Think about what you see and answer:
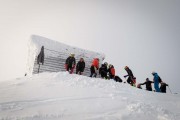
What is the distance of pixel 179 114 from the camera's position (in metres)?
7.14

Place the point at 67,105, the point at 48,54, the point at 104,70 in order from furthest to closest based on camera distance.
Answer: the point at 48,54
the point at 104,70
the point at 67,105

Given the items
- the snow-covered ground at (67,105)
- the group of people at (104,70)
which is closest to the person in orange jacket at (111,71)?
the group of people at (104,70)

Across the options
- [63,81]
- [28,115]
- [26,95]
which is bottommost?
[28,115]

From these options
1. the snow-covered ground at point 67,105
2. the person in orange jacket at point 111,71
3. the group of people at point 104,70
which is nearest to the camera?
the snow-covered ground at point 67,105

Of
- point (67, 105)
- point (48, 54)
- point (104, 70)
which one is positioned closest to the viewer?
point (67, 105)

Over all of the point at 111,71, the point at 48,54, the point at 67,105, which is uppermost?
the point at 48,54

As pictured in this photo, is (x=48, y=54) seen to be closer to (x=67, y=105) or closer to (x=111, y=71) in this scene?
(x=111, y=71)

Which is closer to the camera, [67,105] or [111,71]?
[67,105]

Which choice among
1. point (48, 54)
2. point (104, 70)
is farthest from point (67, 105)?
point (48, 54)

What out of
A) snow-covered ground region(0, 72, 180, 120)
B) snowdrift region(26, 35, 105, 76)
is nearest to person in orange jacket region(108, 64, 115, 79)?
snowdrift region(26, 35, 105, 76)

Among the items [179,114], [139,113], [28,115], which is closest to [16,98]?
[28,115]

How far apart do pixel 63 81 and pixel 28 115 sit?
4.65 meters

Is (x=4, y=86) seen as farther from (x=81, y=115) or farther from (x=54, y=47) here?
(x=54, y=47)

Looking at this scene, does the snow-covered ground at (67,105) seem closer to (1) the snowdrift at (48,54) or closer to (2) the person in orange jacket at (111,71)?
(2) the person in orange jacket at (111,71)
